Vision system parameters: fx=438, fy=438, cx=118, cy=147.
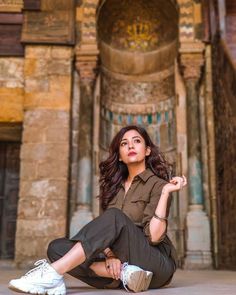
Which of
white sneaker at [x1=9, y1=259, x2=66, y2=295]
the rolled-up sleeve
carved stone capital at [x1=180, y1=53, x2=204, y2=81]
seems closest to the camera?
white sneaker at [x1=9, y1=259, x2=66, y2=295]

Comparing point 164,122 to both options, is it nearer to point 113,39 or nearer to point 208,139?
point 208,139

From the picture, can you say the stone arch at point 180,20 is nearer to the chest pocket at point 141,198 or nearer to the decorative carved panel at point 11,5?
the decorative carved panel at point 11,5

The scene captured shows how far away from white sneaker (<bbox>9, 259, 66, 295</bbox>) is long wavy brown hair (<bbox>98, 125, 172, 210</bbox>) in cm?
64

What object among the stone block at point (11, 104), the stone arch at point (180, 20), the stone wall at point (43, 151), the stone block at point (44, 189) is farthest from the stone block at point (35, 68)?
the stone block at point (44, 189)

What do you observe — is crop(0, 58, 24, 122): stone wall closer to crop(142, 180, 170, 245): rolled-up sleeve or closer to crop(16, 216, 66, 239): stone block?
crop(16, 216, 66, 239): stone block

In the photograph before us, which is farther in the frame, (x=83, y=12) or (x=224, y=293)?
(x=83, y=12)

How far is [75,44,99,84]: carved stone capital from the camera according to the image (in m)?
6.19

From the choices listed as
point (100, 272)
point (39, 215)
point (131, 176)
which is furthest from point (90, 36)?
point (100, 272)

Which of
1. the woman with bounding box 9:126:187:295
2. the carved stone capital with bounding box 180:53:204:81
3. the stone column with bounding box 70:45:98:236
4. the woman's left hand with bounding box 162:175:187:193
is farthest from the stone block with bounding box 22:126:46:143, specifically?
the woman's left hand with bounding box 162:175:187:193

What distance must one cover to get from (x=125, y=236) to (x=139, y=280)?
23 centimetres

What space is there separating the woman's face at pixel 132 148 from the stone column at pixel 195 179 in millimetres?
3229

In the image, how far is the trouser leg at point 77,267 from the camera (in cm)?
226

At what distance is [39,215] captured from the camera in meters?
5.59

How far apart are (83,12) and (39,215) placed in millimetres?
3004
